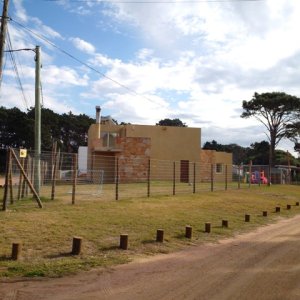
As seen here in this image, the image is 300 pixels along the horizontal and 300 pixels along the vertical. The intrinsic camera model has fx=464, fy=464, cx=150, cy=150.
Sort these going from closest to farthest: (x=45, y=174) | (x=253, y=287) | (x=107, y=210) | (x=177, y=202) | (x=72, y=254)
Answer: (x=253, y=287) < (x=72, y=254) < (x=107, y=210) < (x=177, y=202) < (x=45, y=174)

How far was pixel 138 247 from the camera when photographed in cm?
978

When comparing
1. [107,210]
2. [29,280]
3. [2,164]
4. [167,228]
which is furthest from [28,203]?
[2,164]

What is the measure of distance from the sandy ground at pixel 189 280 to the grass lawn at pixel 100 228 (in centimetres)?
53

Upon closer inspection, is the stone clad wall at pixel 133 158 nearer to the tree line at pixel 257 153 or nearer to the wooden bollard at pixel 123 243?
the wooden bollard at pixel 123 243

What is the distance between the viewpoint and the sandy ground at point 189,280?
639 cm

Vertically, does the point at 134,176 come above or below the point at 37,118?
below

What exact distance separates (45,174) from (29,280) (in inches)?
665

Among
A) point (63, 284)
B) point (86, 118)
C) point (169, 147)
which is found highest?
point (86, 118)

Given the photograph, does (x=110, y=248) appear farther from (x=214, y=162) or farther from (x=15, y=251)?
(x=214, y=162)

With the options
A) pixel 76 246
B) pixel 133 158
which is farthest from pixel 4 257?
pixel 133 158

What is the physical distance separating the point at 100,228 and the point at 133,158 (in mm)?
27824

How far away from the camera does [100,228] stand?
11.4 meters

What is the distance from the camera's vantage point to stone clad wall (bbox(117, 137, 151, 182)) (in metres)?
38.4

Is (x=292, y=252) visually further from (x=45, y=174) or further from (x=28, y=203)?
(x=45, y=174)
